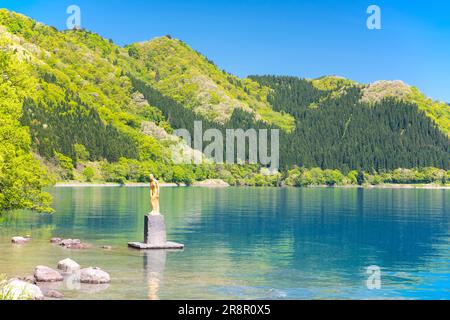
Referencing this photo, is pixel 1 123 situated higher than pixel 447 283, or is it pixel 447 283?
pixel 1 123

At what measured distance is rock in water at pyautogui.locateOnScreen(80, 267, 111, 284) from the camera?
43.7m

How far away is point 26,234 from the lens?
250ft

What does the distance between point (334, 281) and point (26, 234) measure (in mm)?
39466

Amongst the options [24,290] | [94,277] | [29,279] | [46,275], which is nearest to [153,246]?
[94,277]

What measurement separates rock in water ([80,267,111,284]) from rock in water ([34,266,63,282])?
161 cm

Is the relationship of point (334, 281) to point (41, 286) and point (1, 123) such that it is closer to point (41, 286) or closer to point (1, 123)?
point (41, 286)

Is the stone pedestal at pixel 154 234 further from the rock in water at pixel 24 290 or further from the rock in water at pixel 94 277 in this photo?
the rock in water at pixel 24 290

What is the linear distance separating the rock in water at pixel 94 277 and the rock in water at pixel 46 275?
1607 mm

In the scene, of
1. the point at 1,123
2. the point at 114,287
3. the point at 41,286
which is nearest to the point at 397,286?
the point at 114,287

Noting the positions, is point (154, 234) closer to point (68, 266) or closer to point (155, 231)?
point (155, 231)

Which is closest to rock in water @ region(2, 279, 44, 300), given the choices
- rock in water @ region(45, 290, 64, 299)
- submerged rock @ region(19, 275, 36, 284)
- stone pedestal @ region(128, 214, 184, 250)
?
rock in water @ region(45, 290, 64, 299)

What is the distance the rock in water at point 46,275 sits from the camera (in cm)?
4356

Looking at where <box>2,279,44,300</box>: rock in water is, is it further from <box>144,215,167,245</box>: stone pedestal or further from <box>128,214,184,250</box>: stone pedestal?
<box>144,215,167,245</box>: stone pedestal
